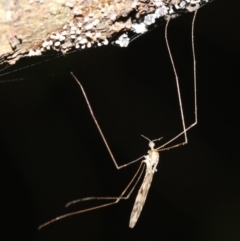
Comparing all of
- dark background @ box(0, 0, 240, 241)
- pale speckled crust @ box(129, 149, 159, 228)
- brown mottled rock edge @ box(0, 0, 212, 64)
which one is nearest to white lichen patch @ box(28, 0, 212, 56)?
brown mottled rock edge @ box(0, 0, 212, 64)

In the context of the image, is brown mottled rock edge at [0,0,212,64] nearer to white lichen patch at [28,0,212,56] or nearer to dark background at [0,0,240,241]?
white lichen patch at [28,0,212,56]

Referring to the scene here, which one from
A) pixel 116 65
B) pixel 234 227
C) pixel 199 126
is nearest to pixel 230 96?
pixel 199 126

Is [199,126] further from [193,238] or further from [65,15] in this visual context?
[65,15]

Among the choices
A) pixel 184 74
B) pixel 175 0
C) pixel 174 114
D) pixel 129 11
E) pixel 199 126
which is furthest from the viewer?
pixel 199 126

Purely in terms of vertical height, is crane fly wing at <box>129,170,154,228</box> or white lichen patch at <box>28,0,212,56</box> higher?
white lichen patch at <box>28,0,212,56</box>

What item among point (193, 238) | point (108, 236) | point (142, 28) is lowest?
point (193, 238)

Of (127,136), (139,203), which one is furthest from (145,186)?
(127,136)
